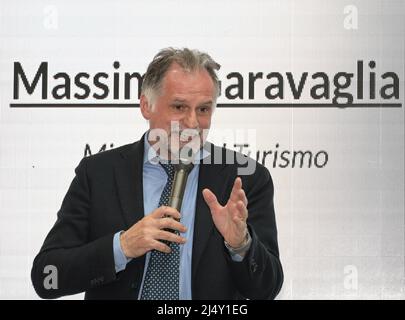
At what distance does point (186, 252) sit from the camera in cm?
253

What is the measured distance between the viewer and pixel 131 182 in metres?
2.65

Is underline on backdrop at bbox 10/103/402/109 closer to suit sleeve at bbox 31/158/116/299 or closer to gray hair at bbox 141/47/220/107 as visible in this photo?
gray hair at bbox 141/47/220/107

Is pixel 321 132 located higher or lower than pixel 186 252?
higher

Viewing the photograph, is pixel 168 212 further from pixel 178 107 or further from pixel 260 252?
pixel 178 107

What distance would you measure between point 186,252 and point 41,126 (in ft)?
4.36

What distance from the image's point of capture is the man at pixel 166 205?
2383 millimetres

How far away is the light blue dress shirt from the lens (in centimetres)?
244

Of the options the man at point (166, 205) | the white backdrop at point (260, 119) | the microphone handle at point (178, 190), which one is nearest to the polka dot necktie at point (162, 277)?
the man at point (166, 205)

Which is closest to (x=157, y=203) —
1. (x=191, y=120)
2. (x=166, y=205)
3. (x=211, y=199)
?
(x=166, y=205)

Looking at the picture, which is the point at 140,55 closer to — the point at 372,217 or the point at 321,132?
the point at 321,132

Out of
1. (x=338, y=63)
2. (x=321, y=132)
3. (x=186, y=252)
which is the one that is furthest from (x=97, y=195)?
(x=338, y=63)

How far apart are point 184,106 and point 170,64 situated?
0.80 feet

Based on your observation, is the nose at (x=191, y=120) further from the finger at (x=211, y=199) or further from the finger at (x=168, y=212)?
the finger at (x=168, y=212)

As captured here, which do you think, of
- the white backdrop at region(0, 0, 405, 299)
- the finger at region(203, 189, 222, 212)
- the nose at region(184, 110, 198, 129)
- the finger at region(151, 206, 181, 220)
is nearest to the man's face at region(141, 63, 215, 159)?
the nose at region(184, 110, 198, 129)
